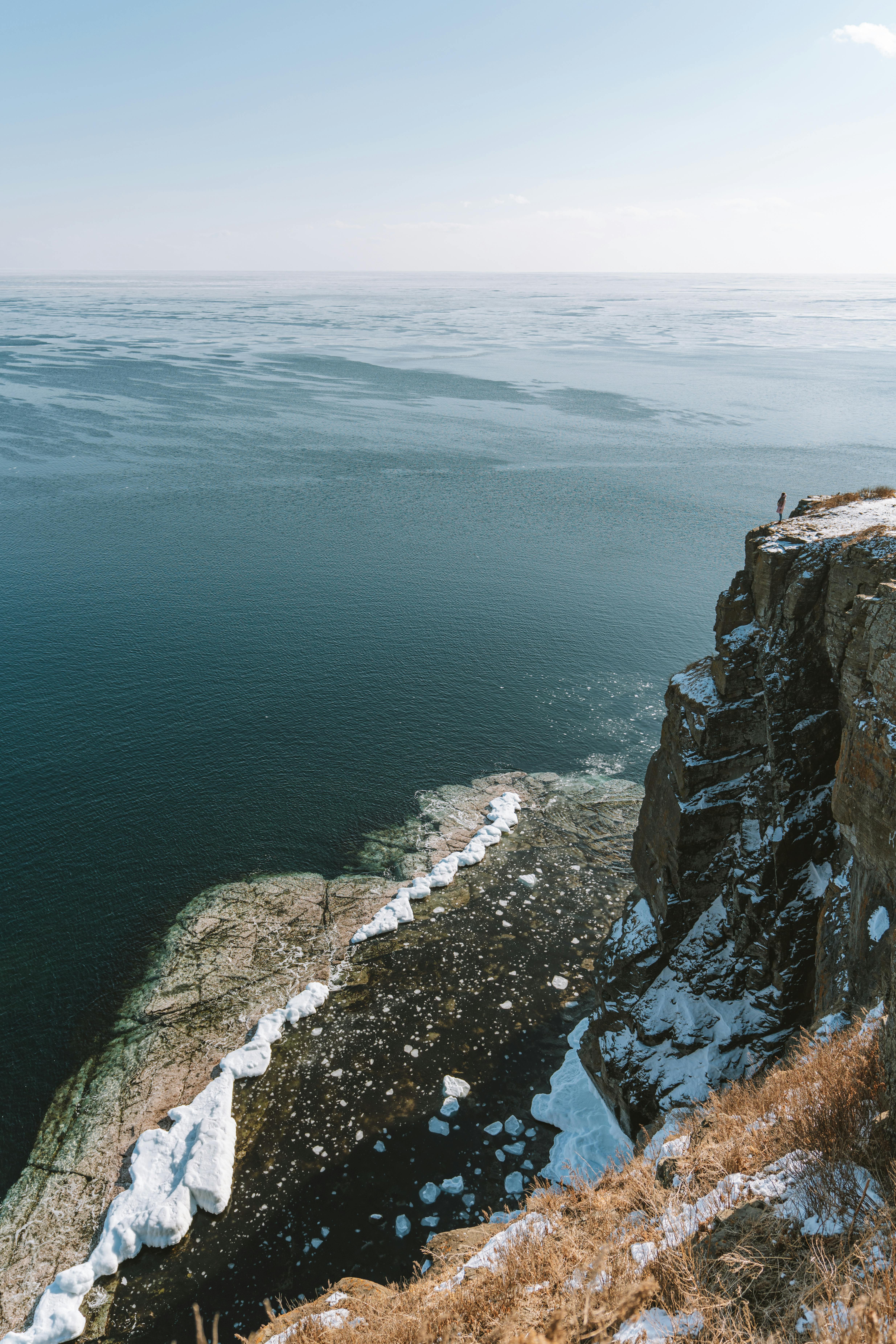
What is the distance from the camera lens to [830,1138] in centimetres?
967

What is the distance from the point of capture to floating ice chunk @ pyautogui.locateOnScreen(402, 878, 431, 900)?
30.5 metres

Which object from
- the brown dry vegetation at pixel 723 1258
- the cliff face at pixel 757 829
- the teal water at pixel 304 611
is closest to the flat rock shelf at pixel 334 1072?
the teal water at pixel 304 611

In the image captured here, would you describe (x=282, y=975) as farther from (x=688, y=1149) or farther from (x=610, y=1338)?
(x=610, y=1338)

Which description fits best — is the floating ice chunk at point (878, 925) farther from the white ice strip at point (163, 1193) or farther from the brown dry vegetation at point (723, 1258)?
the white ice strip at point (163, 1193)

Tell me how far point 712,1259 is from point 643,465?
280ft

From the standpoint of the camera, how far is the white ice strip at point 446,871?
2891cm

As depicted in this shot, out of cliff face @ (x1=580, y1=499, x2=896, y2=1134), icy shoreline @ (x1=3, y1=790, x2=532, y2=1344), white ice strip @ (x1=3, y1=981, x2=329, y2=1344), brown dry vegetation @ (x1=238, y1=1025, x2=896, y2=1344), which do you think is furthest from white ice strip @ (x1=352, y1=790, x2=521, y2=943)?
brown dry vegetation @ (x1=238, y1=1025, x2=896, y2=1344)

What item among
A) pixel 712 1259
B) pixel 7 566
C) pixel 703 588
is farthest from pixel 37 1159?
pixel 703 588

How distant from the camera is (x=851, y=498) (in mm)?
21781

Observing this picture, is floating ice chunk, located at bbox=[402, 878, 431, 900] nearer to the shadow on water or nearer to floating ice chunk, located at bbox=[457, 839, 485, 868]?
the shadow on water

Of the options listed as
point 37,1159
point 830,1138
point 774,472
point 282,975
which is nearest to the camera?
point 830,1138

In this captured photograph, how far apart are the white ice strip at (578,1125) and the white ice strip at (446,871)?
877 cm

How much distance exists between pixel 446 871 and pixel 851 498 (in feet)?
69.2

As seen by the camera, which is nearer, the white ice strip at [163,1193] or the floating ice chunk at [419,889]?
the white ice strip at [163,1193]
